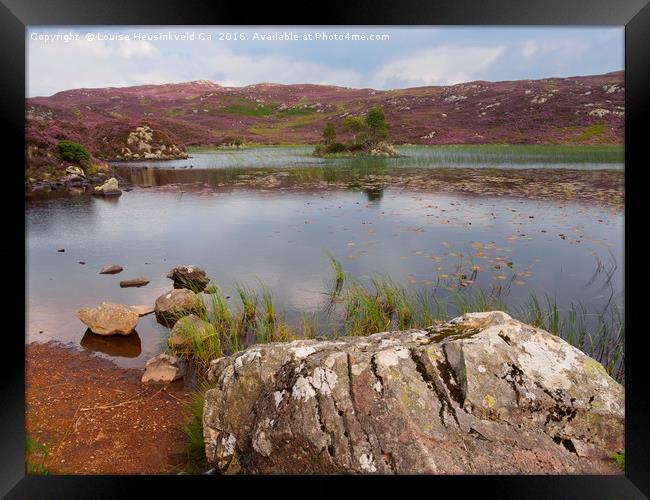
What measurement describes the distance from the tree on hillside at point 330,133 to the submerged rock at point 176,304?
9148 mm

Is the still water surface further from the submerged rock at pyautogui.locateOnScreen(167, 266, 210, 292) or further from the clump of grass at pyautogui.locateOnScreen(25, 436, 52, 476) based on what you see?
the clump of grass at pyautogui.locateOnScreen(25, 436, 52, 476)

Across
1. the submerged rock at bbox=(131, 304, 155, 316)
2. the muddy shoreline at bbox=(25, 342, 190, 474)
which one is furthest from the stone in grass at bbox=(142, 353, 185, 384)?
the submerged rock at bbox=(131, 304, 155, 316)

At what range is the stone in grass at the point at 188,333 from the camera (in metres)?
4.68

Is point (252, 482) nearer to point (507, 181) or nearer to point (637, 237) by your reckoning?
point (637, 237)

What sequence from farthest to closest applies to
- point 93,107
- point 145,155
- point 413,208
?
point 145,155 → point 93,107 → point 413,208

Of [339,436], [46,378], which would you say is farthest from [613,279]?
[46,378]

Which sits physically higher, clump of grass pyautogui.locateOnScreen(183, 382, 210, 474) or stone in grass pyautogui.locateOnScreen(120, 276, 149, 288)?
stone in grass pyautogui.locateOnScreen(120, 276, 149, 288)

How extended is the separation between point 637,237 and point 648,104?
0.83 metres

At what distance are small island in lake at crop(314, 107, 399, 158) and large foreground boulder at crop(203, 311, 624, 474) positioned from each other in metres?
11.2

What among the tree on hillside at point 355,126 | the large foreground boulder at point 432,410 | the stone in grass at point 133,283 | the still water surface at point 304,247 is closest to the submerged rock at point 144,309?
the still water surface at point 304,247

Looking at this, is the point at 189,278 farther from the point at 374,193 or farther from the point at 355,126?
the point at 355,126

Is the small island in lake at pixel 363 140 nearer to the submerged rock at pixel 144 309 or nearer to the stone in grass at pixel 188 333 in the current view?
the submerged rock at pixel 144 309

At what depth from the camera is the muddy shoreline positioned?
3234 millimetres

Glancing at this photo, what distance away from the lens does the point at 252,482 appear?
9.16 ft
